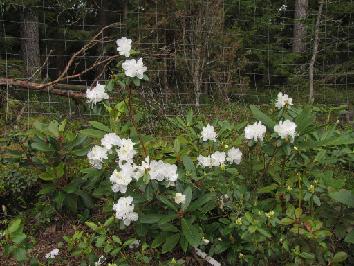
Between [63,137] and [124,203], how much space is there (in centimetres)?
94

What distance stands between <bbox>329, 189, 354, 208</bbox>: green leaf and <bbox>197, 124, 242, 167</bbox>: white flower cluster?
541mm

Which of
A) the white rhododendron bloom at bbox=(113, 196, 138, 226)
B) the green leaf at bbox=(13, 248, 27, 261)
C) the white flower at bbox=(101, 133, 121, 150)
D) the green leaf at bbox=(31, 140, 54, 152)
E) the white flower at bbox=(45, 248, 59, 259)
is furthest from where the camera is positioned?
the green leaf at bbox=(31, 140, 54, 152)

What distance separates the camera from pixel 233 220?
2.51 m

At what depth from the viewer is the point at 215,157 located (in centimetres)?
266

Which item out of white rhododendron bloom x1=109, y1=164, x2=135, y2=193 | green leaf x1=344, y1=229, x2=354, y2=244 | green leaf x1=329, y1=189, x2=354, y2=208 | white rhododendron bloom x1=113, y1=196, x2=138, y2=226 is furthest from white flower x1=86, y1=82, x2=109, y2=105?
green leaf x1=344, y1=229, x2=354, y2=244

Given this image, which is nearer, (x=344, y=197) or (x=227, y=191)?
(x=344, y=197)

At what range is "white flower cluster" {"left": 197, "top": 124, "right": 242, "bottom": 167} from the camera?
105 inches

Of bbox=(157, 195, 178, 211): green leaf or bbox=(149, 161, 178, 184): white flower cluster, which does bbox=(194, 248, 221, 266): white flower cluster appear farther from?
bbox=(149, 161, 178, 184): white flower cluster

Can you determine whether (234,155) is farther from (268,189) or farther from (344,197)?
(344,197)

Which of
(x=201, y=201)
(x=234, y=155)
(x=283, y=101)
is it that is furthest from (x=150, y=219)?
(x=283, y=101)

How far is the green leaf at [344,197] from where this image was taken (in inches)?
96.0

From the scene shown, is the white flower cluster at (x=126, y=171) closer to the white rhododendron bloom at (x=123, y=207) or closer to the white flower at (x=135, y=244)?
the white rhododendron bloom at (x=123, y=207)

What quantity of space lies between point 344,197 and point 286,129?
0.47 m

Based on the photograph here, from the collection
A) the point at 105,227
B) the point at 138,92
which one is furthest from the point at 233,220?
the point at 138,92
